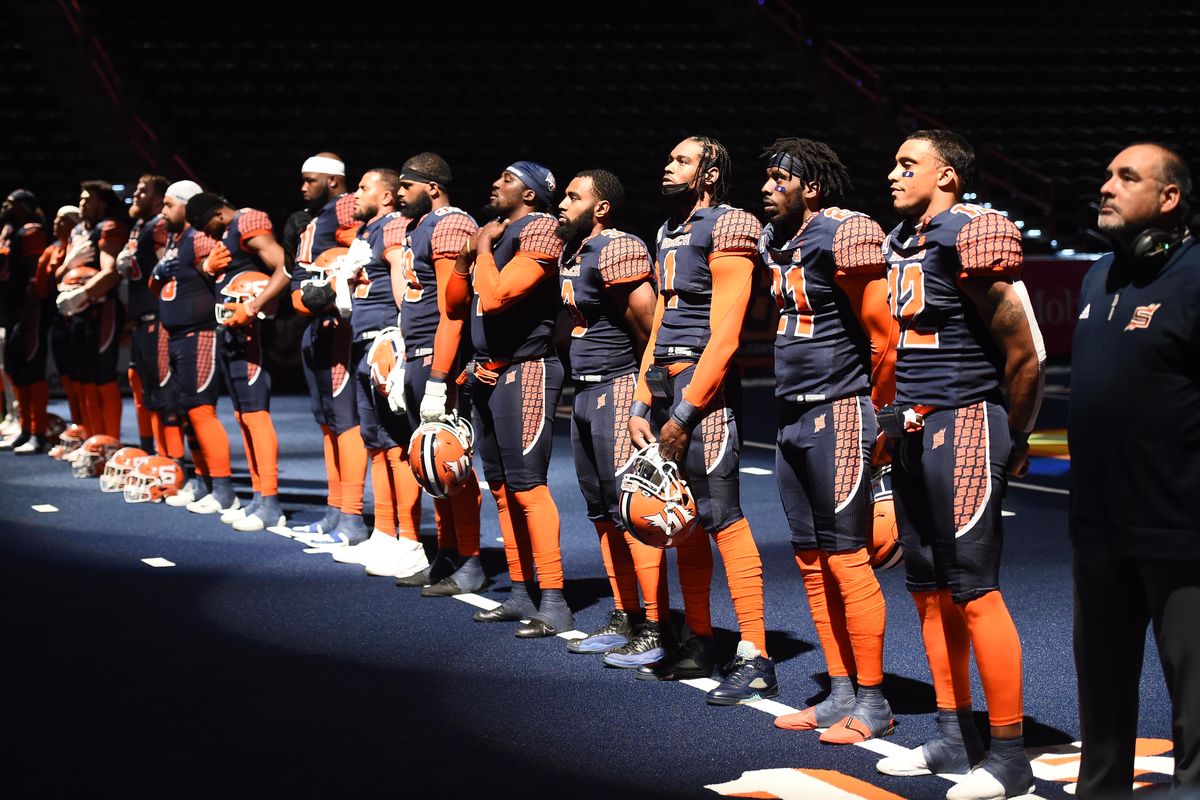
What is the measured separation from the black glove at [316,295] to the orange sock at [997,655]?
457cm

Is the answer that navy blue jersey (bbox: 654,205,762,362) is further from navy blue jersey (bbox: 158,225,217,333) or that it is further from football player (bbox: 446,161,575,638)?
navy blue jersey (bbox: 158,225,217,333)

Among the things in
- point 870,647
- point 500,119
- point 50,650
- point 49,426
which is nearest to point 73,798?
point 50,650

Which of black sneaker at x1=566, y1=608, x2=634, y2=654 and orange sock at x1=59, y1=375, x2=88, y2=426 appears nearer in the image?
black sneaker at x1=566, y1=608, x2=634, y2=654

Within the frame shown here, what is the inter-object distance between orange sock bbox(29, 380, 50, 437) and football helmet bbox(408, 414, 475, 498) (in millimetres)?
6724

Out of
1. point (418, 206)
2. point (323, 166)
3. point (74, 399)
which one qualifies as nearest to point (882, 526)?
point (418, 206)

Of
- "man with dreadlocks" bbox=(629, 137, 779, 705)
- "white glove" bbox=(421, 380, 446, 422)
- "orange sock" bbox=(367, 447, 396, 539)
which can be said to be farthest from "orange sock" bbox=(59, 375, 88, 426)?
"man with dreadlocks" bbox=(629, 137, 779, 705)

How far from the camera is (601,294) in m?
5.61

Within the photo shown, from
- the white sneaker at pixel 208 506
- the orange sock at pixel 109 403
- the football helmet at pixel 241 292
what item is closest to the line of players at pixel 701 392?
the football helmet at pixel 241 292

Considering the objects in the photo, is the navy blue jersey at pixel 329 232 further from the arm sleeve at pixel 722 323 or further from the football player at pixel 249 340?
the arm sleeve at pixel 722 323

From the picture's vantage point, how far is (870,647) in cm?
465

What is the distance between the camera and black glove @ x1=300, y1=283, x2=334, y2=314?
7.76 metres

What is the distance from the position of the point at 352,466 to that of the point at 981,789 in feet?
15.6

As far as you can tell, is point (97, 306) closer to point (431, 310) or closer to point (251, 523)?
point (251, 523)

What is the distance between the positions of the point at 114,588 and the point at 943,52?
17.9 meters
